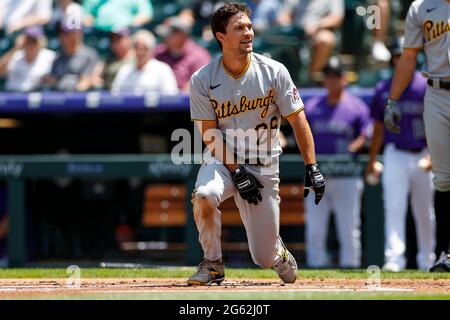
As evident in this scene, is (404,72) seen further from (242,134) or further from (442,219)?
(242,134)

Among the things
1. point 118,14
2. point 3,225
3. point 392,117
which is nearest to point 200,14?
point 118,14

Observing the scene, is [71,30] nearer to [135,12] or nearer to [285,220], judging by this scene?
[135,12]

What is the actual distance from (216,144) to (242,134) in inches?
6.4

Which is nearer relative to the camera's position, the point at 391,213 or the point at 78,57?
the point at 391,213

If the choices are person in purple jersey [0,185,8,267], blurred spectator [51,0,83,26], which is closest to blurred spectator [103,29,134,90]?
blurred spectator [51,0,83,26]

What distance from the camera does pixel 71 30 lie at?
11102mm

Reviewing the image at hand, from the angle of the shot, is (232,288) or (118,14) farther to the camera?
Answer: (118,14)

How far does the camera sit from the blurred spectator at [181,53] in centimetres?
1048

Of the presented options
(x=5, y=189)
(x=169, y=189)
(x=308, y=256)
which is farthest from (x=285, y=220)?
(x=5, y=189)

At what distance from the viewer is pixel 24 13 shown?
38.9ft

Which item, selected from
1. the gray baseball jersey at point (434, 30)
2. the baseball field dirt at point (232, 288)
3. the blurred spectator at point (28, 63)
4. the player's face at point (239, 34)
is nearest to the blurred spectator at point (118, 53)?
the blurred spectator at point (28, 63)

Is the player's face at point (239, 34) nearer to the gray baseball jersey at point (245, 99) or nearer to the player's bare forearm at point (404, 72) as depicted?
the gray baseball jersey at point (245, 99)

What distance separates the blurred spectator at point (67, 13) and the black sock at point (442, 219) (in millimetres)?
5129
